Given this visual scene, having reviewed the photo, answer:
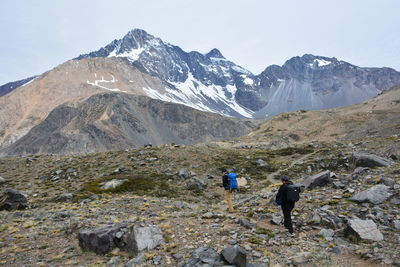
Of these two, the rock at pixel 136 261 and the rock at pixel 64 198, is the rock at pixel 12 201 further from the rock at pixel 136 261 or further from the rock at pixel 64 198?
the rock at pixel 136 261

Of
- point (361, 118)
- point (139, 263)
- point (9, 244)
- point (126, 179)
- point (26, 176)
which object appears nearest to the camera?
point (139, 263)

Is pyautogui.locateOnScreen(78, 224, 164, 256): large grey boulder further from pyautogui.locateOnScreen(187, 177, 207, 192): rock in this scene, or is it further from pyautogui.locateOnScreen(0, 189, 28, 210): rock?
pyautogui.locateOnScreen(187, 177, 207, 192): rock

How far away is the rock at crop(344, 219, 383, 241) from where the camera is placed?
12.6 meters

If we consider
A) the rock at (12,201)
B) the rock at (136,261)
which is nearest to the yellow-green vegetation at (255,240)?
the rock at (136,261)

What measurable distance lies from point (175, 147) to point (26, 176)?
64.8 ft

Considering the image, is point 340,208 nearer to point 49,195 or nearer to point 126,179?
point 126,179

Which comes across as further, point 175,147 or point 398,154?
point 175,147

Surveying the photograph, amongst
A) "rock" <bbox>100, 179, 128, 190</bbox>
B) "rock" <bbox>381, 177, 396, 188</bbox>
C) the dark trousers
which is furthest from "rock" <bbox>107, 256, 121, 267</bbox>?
"rock" <bbox>100, 179, 128, 190</bbox>

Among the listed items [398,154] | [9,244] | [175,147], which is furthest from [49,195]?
[398,154]

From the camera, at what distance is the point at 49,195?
2978 centimetres

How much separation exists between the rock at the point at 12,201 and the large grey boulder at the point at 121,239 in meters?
13.4

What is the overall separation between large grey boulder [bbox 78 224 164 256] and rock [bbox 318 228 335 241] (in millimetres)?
6957

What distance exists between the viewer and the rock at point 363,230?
12.6m

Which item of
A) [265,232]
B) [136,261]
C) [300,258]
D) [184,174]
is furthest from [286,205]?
[184,174]
